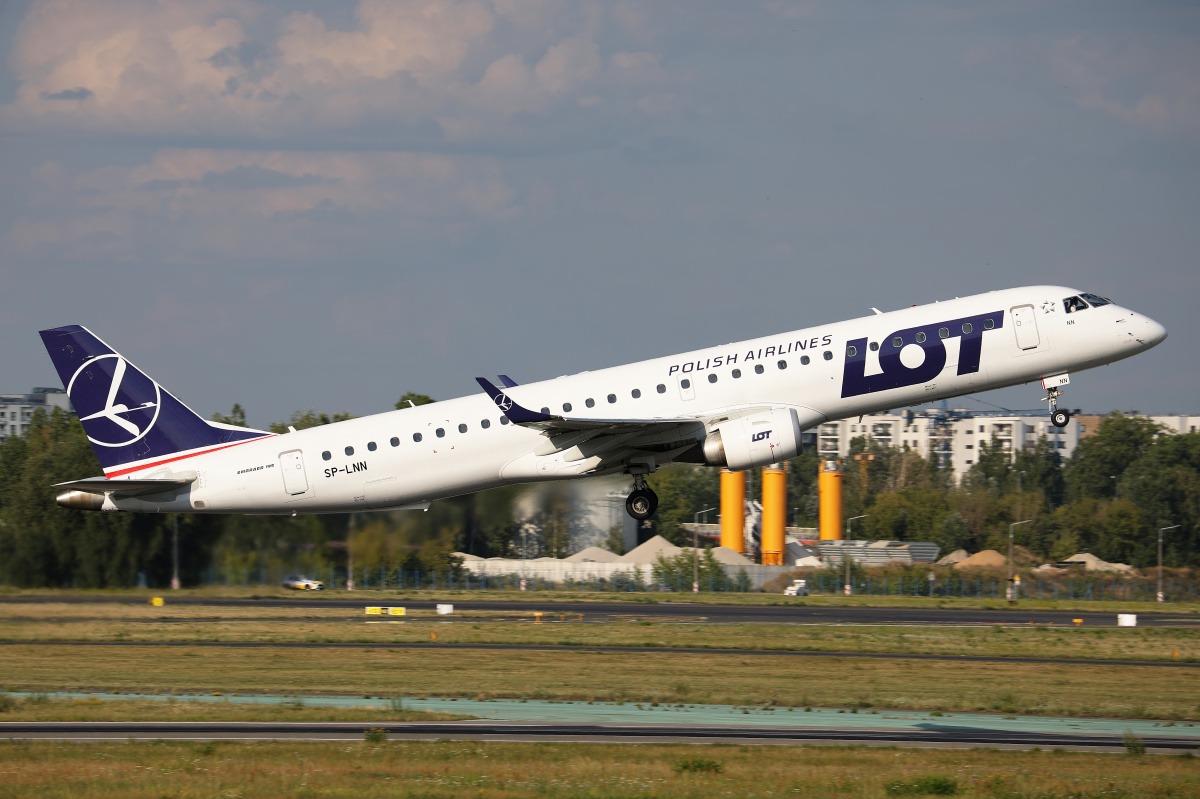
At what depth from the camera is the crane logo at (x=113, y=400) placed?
40.1 m

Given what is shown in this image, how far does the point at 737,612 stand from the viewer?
218ft

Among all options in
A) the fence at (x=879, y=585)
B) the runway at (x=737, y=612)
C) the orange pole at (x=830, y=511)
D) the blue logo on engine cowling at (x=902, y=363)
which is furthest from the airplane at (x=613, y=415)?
the orange pole at (x=830, y=511)

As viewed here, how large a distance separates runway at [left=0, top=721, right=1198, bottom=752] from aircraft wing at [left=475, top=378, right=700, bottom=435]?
854 centimetres

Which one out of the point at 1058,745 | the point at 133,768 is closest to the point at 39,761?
the point at 133,768

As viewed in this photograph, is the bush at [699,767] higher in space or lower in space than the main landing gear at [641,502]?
lower

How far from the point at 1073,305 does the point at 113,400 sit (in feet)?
97.5

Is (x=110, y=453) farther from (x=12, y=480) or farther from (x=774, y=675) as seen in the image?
(x=12, y=480)

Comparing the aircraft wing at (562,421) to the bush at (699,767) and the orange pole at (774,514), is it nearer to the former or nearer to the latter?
the bush at (699,767)

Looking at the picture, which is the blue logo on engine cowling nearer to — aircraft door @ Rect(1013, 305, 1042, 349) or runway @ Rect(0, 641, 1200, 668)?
aircraft door @ Rect(1013, 305, 1042, 349)

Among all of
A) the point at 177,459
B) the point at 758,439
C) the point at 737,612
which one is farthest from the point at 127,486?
the point at 737,612

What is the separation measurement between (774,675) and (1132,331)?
14.9 meters

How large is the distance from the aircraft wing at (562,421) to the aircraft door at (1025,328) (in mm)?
9664

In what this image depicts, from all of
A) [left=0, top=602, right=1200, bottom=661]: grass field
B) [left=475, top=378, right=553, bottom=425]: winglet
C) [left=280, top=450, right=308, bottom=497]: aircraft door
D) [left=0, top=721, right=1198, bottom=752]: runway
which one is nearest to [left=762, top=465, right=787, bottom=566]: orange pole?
[left=0, top=602, right=1200, bottom=661]: grass field

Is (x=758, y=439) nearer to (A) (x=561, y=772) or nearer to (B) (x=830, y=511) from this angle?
(A) (x=561, y=772)
